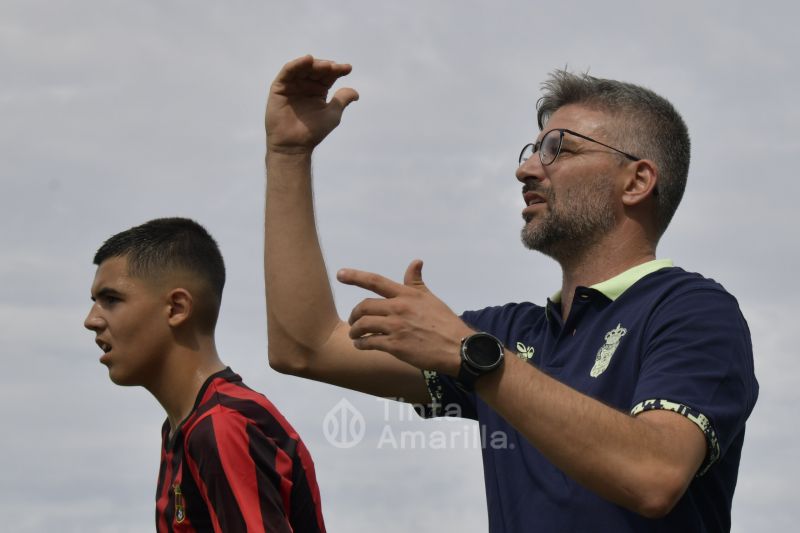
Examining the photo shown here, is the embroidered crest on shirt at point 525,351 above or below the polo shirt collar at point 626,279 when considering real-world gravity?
below

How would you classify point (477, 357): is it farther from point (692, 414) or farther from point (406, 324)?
point (692, 414)

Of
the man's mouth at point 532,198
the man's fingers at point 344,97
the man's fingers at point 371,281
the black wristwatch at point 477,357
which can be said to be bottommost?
the black wristwatch at point 477,357

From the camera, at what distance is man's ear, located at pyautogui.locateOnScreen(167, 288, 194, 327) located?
6.16m

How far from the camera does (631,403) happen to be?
12.8 ft

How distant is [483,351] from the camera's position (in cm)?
345

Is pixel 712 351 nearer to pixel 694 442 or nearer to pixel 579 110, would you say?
pixel 694 442

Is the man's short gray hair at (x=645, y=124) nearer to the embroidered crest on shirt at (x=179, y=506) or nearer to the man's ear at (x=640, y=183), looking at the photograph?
the man's ear at (x=640, y=183)

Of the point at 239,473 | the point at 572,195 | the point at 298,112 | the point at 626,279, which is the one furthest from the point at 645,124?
the point at 239,473

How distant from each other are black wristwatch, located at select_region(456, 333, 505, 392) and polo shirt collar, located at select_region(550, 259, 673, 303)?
110 centimetres

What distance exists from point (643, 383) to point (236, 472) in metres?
2.13

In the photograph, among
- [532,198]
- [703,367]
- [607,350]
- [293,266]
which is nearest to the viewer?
[703,367]

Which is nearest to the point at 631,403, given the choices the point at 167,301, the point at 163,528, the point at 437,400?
the point at 437,400

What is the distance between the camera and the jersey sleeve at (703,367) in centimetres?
360

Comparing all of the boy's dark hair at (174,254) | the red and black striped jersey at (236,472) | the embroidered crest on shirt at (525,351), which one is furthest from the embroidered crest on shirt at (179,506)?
the embroidered crest on shirt at (525,351)
